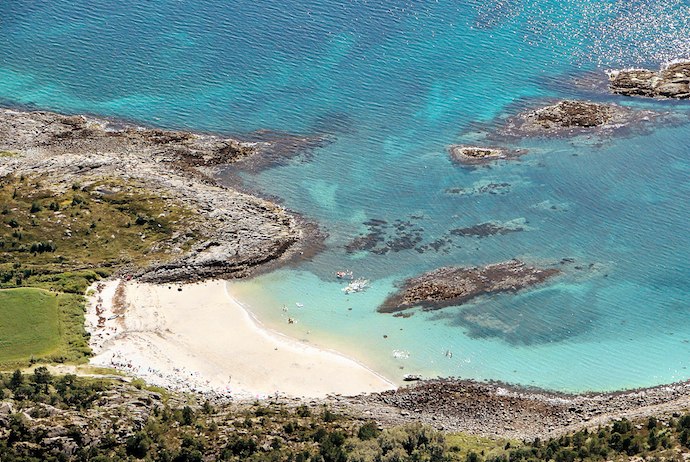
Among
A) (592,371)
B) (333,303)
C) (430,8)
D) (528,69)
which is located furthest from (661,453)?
(430,8)

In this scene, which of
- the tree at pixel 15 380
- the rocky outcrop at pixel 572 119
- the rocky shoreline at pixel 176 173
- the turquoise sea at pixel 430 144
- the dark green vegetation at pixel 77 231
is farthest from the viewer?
the rocky outcrop at pixel 572 119

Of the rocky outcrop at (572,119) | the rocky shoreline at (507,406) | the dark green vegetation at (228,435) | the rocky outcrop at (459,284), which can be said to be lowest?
the dark green vegetation at (228,435)

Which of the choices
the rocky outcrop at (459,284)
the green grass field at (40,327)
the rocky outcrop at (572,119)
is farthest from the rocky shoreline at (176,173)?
the rocky outcrop at (572,119)

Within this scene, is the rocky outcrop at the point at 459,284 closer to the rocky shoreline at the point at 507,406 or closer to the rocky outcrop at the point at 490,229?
the rocky outcrop at the point at 490,229

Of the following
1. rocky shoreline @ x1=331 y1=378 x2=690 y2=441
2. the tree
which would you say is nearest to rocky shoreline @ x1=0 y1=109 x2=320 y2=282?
the tree

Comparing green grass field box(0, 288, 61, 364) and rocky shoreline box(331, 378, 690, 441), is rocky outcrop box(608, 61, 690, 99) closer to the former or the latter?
rocky shoreline box(331, 378, 690, 441)

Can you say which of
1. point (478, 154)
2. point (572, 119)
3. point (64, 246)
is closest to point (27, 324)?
point (64, 246)

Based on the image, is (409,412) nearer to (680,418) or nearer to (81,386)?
(680,418)
